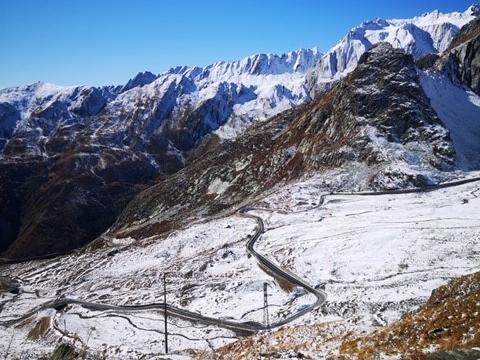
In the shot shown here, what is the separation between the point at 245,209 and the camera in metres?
108

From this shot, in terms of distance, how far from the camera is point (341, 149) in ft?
370

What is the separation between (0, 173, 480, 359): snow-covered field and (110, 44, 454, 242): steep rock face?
12868 millimetres

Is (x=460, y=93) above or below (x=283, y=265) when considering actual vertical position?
above

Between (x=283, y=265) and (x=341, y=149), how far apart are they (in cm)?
5408

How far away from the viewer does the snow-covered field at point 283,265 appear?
48781mm

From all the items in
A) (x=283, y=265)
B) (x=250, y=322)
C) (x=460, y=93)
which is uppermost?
(x=460, y=93)

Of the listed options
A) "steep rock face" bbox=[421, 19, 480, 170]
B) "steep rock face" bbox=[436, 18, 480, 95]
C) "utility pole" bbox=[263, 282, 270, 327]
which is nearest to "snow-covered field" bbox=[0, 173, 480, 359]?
"utility pole" bbox=[263, 282, 270, 327]

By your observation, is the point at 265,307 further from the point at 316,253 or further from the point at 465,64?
the point at 465,64

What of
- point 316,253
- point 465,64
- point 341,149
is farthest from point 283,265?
point 465,64

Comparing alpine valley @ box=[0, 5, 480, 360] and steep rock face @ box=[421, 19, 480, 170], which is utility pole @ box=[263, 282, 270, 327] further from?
steep rock face @ box=[421, 19, 480, 170]

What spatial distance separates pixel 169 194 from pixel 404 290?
128261mm

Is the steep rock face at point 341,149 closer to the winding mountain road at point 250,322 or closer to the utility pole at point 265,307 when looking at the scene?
the winding mountain road at point 250,322

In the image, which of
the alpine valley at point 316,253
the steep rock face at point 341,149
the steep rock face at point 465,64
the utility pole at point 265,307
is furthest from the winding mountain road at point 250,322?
the steep rock face at point 465,64

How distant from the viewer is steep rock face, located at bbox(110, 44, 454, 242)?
4045 inches
